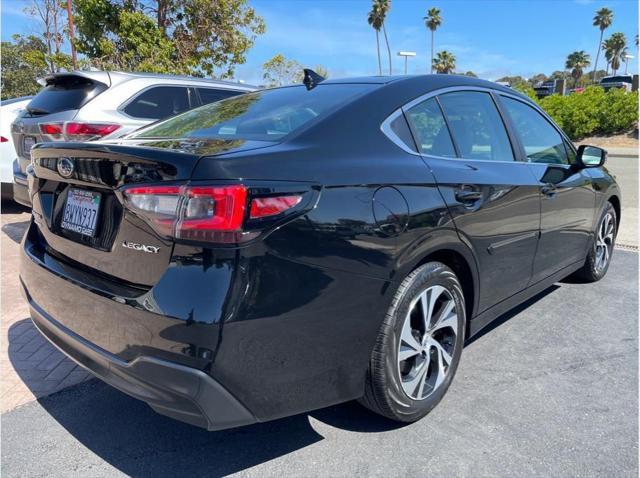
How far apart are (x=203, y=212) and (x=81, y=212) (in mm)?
761

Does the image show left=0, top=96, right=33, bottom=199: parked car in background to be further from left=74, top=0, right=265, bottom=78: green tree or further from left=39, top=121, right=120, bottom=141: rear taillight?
left=74, top=0, right=265, bottom=78: green tree

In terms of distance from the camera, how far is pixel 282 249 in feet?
5.99

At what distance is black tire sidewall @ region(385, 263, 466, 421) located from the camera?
228 centimetres

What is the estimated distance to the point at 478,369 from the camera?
10.4 feet

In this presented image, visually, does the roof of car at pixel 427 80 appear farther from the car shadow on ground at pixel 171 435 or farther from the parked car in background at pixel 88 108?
the parked car in background at pixel 88 108

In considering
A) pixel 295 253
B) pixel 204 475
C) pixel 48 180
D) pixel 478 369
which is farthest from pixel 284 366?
pixel 478 369

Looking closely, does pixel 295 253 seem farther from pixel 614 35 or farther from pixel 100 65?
pixel 614 35

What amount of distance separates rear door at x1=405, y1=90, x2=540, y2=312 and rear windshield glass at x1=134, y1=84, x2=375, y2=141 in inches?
18.0

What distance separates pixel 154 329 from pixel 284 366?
489 mm

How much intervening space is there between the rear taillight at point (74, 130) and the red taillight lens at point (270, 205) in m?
3.78

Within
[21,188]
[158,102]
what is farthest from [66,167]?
[158,102]

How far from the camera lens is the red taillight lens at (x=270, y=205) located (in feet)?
5.89

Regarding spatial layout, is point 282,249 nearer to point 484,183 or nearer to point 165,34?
point 484,183

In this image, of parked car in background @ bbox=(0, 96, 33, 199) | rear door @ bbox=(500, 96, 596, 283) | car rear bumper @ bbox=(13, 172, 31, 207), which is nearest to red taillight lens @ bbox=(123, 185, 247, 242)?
rear door @ bbox=(500, 96, 596, 283)
